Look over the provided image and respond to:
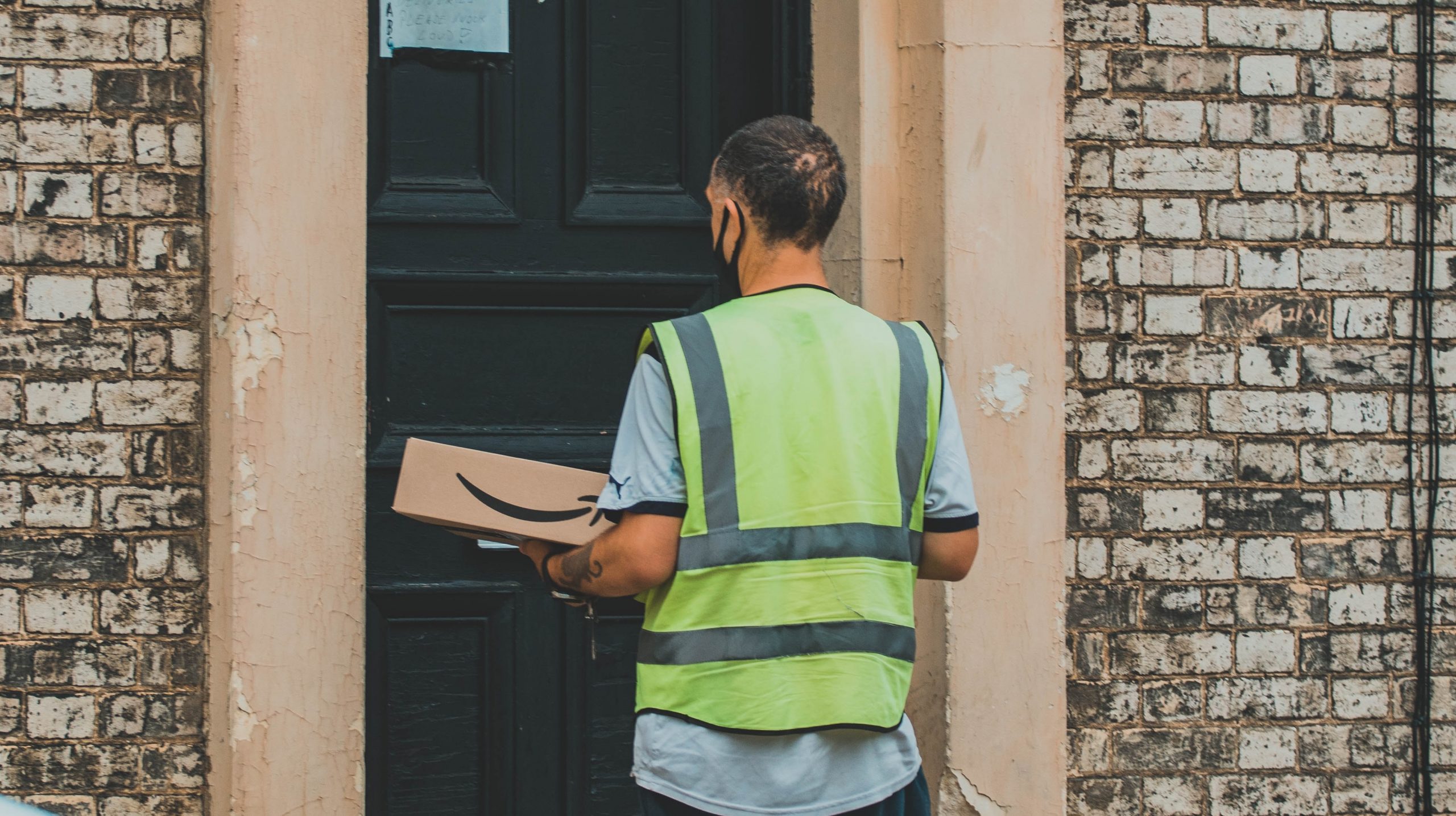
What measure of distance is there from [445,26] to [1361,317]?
253cm

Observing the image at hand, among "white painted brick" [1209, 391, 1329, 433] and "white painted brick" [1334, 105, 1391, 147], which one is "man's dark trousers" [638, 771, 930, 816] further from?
"white painted brick" [1334, 105, 1391, 147]

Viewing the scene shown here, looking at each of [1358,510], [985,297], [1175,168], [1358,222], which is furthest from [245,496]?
[1358,222]

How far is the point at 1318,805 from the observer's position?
3.44 meters

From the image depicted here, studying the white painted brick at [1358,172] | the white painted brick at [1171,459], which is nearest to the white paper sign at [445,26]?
the white painted brick at [1171,459]

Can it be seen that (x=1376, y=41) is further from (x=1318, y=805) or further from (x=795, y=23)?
(x=1318, y=805)

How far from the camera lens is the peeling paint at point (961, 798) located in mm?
3179

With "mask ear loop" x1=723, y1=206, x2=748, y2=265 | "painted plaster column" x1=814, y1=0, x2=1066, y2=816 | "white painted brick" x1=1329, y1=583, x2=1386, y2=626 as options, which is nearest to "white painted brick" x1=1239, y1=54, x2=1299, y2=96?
"painted plaster column" x1=814, y1=0, x2=1066, y2=816

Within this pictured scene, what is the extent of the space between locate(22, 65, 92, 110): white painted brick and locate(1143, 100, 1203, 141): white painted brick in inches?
104

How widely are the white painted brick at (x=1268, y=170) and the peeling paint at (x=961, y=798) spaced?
67.1 inches

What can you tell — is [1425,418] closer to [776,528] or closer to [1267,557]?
[1267,557]

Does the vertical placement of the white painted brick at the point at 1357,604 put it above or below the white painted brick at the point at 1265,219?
below

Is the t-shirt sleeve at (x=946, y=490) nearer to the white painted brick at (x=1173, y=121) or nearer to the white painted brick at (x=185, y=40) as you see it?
the white painted brick at (x=1173, y=121)

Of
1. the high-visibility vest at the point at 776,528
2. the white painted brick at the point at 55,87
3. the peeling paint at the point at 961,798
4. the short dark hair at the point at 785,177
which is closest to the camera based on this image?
the high-visibility vest at the point at 776,528

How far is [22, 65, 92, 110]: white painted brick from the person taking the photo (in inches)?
119
